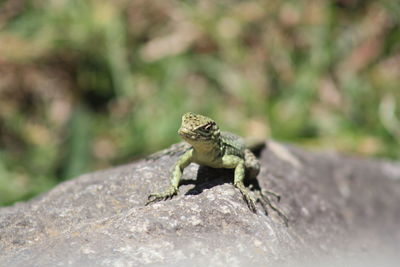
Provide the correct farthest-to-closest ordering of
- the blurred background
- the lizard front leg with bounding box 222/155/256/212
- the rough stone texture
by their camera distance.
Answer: the blurred background, the lizard front leg with bounding box 222/155/256/212, the rough stone texture

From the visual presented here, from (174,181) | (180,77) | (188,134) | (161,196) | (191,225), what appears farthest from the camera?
(180,77)

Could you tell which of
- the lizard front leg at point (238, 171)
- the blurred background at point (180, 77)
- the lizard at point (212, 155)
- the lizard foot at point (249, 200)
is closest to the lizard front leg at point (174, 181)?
the lizard at point (212, 155)

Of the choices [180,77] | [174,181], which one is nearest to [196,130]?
[174,181]

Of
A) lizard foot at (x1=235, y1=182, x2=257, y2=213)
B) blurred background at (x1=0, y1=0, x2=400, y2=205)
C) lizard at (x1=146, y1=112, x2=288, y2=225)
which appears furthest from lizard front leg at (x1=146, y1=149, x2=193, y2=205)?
blurred background at (x1=0, y1=0, x2=400, y2=205)

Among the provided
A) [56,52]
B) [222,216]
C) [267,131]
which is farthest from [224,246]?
[56,52]

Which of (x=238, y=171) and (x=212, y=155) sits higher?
(x=212, y=155)

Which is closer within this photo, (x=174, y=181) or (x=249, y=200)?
(x=249, y=200)

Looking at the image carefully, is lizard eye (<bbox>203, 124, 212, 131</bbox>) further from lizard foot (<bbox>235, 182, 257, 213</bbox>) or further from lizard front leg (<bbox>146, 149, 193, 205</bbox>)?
lizard foot (<bbox>235, 182, 257, 213</bbox>)

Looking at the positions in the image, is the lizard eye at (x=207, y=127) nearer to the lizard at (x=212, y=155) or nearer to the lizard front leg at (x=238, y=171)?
the lizard at (x=212, y=155)

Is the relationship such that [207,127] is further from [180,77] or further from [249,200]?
[180,77]
